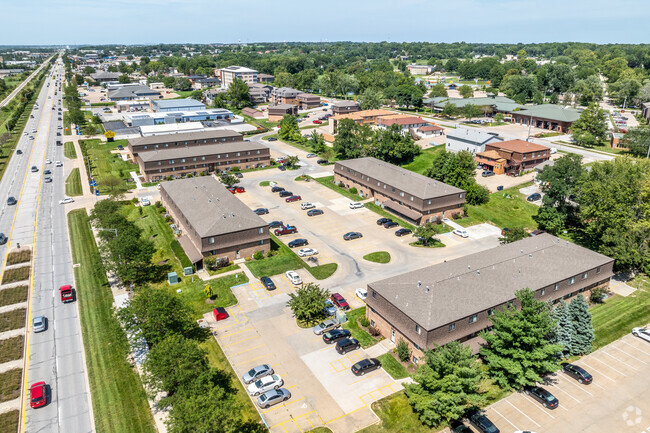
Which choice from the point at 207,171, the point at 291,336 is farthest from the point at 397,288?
the point at 207,171

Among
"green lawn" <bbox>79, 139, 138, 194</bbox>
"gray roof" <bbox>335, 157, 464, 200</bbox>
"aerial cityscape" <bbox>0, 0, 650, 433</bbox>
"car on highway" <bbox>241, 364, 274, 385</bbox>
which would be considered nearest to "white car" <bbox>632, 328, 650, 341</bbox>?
"aerial cityscape" <bbox>0, 0, 650, 433</bbox>

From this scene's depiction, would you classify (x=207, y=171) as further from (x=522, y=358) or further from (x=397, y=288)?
(x=522, y=358)

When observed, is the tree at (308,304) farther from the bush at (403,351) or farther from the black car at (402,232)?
the black car at (402,232)

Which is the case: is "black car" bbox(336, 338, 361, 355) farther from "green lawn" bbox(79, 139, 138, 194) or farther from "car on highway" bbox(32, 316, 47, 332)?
"green lawn" bbox(79, 139, 138, 194)

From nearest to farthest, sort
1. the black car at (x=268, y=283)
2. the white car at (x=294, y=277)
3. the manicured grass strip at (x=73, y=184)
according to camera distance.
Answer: the black car at (x=268, y=283)
the white car at (x=294, y=277)
the manicured grass strip at (x=73, y=184)

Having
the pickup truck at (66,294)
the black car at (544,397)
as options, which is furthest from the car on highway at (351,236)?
the pickup truck at (66,294)

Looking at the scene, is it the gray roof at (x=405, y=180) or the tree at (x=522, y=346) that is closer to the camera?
the tree at (x=522, y=346)
